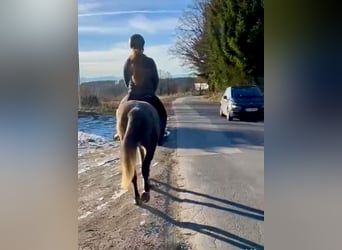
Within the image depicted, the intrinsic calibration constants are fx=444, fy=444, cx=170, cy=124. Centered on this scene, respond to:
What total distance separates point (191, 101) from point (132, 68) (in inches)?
12.9

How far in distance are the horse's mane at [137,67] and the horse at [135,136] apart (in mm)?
106

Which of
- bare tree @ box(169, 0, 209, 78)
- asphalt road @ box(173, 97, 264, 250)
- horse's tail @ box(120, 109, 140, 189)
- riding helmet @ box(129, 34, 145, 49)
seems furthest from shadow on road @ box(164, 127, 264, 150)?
riding helmet @ box(129, 34, 145, 49)

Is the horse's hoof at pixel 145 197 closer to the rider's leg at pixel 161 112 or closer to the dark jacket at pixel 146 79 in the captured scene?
the rider's leg at pixel 161 112

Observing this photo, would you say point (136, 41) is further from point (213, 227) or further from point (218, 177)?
point (213, 227)

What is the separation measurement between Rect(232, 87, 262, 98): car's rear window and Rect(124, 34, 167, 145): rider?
359 millimetres

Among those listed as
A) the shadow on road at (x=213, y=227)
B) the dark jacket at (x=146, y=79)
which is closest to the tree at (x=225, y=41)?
the dark jacket at (x=146, y=79)

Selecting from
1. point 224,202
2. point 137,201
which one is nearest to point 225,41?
point 224,202

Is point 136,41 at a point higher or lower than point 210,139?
higher

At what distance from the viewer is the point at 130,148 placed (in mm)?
2148

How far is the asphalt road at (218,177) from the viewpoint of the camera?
2.09m

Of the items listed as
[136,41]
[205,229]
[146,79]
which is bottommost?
[205,229]

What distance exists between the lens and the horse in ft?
6.98

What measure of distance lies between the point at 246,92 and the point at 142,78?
20.1 inches
